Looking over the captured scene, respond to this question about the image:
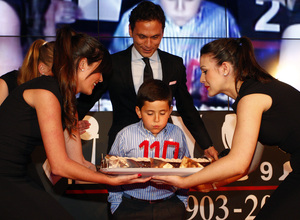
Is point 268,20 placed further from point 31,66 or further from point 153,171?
point 153,171

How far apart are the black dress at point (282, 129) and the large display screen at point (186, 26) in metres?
4.34

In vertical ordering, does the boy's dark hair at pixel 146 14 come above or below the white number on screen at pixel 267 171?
above

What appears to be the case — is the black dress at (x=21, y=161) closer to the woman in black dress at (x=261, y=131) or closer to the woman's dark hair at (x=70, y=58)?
the woman's dark hair at (x=70, y=58)

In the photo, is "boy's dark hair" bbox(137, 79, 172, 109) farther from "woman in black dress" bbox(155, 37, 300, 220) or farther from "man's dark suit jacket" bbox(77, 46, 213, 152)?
"woman in black dress" bbox(155, 37, 300, 220)

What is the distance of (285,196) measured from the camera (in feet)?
6.34

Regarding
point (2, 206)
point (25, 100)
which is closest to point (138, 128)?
point (25, 100)

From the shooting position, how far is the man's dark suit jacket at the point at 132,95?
2979 mm

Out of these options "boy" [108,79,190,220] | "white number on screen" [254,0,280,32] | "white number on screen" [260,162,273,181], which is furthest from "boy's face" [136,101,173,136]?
"white number on screen" [254,0,280,32]

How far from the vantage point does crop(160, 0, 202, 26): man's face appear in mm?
6511

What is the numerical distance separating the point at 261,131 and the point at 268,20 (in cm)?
519

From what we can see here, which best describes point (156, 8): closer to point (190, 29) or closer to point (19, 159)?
point (19, 159)

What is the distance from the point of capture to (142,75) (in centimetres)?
309

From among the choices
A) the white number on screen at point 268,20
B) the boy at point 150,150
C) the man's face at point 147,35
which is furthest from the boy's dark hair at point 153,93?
the white number on screen at point 268,20

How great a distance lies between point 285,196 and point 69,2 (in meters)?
5.33
